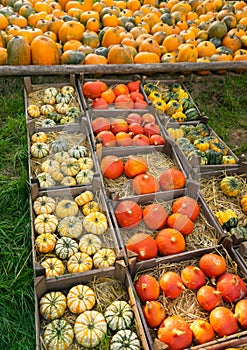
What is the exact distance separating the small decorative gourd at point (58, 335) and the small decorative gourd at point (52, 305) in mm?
64

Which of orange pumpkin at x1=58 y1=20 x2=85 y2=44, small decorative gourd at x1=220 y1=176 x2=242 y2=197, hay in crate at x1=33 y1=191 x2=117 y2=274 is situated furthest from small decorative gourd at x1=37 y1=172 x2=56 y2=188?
orange pumpkin at x1=58 y1=20 x2=85 y2=44

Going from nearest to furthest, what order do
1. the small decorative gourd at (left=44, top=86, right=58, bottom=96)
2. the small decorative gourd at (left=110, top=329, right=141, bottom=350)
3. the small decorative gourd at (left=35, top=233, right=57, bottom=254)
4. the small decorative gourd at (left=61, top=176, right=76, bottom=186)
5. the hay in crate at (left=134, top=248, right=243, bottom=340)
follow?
the small decorative gourd at (left=110, top=329, right=141, bottom=350), the hay in crate at (left=134, top=248, right=243, bottom=340), the small decorative gourd at (left=35, top=233, right=57, bottom=254), the small decorative gourd at (left=61, top=176, right=76, bottom=186), the small decorative gourd at (left=44, top=86, right=58, bottom=96)

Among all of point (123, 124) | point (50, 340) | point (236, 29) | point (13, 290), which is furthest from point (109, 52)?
point (50, 340)

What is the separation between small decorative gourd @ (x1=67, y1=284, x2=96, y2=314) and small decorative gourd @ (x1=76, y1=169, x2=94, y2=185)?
121 cm

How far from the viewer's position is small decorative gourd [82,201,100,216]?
361 cm

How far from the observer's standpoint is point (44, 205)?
11.7 ft

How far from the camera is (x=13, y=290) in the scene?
3.28 meters

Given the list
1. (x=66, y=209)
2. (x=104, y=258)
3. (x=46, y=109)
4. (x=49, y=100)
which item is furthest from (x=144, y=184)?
(x=49, y=100)

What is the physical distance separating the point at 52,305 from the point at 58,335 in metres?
0.24

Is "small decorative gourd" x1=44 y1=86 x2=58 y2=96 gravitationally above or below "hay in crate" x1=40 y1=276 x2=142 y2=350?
above

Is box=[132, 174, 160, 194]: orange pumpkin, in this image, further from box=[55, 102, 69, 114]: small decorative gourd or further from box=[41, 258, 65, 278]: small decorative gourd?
box=[55, 102, 69, 114]: small decorative gourd

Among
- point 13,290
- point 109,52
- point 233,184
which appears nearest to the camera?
point 13,290

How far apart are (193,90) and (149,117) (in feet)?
5.39

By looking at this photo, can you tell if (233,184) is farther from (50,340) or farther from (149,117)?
(50,340)
